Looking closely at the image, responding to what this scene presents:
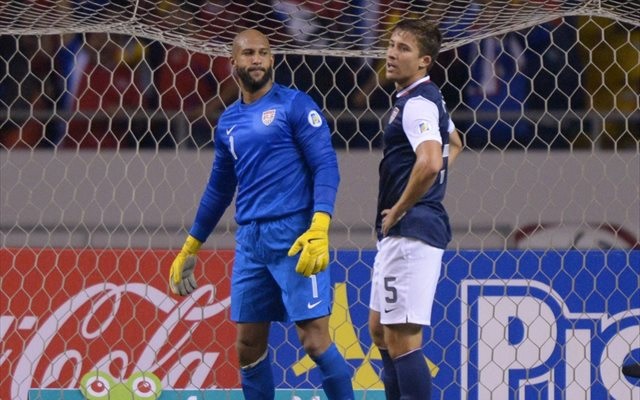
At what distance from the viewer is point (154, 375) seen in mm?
5691

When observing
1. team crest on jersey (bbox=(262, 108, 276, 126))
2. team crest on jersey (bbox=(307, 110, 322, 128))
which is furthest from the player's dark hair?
team crest on jersey (bbox=(262, 108, 276, 126))

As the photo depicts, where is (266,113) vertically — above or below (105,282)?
above

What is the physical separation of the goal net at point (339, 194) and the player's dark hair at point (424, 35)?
37.3 inches

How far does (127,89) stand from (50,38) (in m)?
0.62

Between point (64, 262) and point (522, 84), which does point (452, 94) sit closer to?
point (522, 84)

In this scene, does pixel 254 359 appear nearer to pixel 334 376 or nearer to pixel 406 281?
Answer: pixel 334 376

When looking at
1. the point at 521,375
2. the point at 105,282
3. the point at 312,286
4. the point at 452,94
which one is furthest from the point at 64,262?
the point at 452,94

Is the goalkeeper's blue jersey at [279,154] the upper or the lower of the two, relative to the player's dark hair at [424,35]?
lower

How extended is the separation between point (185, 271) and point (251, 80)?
2.67 feet

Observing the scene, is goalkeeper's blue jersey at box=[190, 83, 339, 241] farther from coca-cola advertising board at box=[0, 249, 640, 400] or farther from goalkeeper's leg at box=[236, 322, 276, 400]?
coca-cola advertising board at box=[0, 249, 640, 400]

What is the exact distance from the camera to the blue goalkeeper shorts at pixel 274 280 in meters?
4.63

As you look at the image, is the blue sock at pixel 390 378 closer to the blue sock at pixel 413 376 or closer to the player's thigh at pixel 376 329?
the player's thigh at pixel 376 329

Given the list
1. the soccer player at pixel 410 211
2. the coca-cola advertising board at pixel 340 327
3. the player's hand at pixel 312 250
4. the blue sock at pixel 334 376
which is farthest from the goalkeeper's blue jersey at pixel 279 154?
the coca-cola advertising board at pixel 340 327

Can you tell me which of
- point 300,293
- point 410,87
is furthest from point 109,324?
point 410,87
